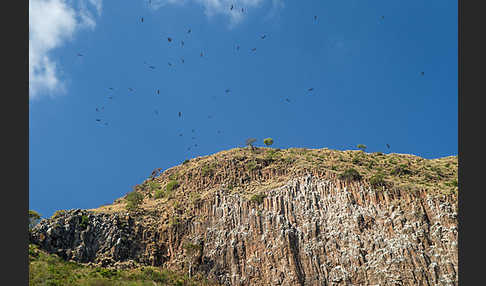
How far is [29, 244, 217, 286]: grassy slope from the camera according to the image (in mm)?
34188

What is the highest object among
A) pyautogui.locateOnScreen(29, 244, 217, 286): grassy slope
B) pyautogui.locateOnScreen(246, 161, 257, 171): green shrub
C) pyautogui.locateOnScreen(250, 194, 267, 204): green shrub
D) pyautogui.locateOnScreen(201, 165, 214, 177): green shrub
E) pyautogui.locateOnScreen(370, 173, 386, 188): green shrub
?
pyautogui.locateOnScreen(246, 161, 257, 171): green shrub

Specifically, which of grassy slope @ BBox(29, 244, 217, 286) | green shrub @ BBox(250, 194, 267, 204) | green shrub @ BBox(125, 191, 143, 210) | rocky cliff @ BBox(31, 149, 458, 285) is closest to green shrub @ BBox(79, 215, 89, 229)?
rocky cliff @ BBox(31, 149, 458, 285)

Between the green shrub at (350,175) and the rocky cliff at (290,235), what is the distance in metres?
0.44

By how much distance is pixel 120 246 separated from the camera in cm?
4312

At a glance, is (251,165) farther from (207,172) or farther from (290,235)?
(290,235)

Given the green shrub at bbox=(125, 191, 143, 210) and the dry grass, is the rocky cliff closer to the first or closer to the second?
the green shrub at bbox=(125, 191, 143, 210)

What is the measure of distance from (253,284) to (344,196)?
14.5 meters

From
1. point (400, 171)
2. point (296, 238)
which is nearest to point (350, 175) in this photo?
point (400, 171)

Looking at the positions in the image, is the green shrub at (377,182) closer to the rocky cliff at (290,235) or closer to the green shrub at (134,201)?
the rocky cliff at (290,235)

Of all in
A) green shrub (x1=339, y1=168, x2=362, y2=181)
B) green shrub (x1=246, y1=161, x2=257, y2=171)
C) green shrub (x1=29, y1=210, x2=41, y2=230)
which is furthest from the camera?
green shrub (x1=246, y1=161, x2=257, y2=171)

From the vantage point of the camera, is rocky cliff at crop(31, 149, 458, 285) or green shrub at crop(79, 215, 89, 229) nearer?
rocky cliff at crop(31, 149, 458, 285)

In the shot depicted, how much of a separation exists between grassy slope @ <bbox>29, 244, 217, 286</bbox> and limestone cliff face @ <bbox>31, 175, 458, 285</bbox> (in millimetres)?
1684

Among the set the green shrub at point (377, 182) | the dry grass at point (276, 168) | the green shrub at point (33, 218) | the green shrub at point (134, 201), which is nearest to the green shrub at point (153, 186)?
the dry grass at point (276, 168)
